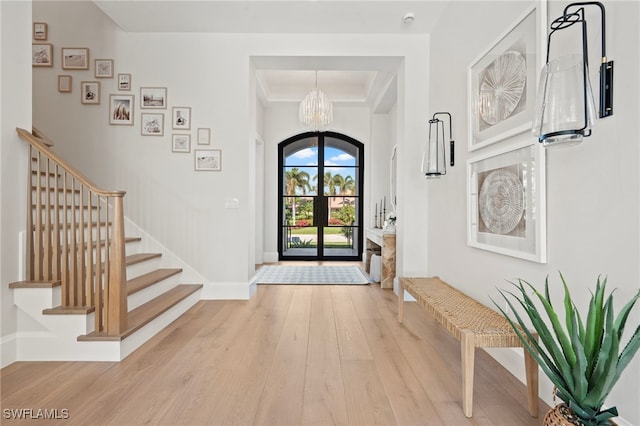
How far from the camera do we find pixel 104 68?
13.2ft

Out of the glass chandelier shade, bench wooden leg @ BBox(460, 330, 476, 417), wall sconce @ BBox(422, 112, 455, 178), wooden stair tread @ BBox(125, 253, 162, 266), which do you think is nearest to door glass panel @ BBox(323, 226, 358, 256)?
wooden stair tread @ BBox(125, 253, 162, 266)

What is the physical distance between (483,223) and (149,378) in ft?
8.04

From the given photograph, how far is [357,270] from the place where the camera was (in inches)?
232

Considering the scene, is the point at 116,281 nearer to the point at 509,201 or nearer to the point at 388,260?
the point at 509,201

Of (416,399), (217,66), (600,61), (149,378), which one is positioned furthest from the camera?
(217,66)

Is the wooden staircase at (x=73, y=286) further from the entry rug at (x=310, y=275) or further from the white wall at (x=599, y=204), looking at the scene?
the white wall at (x=599, y=204)

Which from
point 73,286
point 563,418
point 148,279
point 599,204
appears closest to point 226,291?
point 148,279

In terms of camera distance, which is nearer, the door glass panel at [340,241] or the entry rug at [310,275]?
the entry rug at [310,275]

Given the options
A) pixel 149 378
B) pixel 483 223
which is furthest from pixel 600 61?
pixel 149 378

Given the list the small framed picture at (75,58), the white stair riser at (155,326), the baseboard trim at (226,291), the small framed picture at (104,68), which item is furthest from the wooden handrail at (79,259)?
the small framed picture at (75,58)

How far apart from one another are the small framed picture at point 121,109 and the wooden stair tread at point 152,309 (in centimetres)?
203

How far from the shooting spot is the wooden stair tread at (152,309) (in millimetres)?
2371

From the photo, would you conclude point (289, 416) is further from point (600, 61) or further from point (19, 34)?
point (19, 34)

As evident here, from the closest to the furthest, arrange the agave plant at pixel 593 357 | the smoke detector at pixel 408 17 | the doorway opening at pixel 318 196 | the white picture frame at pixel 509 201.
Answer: the agave plant at pixel 593 357 → the white picture frame at pixel 509 201 → the smoke detector at pixel 408 17 → the doorway opening at pixel 318 196
